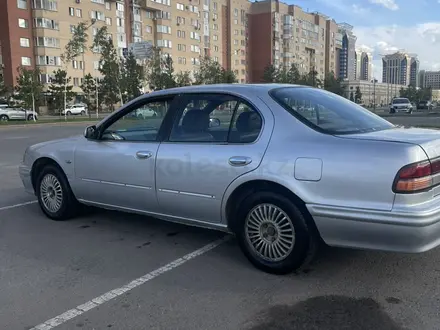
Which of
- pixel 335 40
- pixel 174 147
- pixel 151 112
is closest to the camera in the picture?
pixel 174 147

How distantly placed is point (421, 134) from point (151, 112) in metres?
2.65

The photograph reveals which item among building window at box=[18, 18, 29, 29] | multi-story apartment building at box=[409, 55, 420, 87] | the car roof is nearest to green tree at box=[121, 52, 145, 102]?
building window at box=[18, 18, 29, 29]

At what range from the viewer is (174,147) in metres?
4.39

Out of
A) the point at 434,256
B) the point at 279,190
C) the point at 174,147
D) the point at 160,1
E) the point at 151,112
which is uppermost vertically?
the point at 160,1

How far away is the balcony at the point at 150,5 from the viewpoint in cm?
7653

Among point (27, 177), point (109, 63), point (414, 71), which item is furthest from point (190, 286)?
point (414, 71)

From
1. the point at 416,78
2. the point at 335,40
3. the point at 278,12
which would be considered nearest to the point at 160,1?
the point at 278,12

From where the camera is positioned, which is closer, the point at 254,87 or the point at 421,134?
the point at 421,134

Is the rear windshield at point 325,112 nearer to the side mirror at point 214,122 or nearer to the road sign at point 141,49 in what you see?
the side mirror at point 214,122

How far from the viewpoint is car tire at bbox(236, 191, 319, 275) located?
3.70 meters

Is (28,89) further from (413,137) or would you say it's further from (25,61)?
(413,137)

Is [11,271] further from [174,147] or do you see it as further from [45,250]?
[174,147]

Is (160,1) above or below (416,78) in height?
above

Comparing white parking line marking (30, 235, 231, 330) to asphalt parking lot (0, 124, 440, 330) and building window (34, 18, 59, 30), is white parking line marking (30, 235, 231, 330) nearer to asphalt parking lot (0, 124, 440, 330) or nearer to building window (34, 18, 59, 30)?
asphalt parking lot (0, 124, 440, 330)
